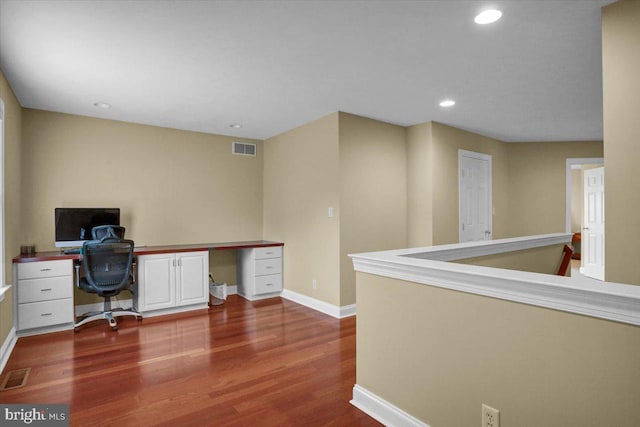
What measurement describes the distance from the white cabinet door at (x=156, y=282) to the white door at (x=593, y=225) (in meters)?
7.16

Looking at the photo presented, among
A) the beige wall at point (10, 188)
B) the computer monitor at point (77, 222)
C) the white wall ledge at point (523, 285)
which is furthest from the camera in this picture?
the computer monitor at point (77, 222)

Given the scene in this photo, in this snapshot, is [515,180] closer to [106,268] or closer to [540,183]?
[540,183]

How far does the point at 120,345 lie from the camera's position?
10.9 feet

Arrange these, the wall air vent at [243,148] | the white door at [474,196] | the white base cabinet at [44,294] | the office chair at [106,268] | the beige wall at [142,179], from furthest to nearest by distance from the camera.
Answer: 1. the wall air vent at [243,148]
2. the white door at [474,196]
3. the beige wall at [142,179]
4. the office chair at [106,268]
5. the white base cabinet at [44,294]

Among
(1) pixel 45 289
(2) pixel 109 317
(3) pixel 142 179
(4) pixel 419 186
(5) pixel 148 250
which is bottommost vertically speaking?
(2) pixel 109 317

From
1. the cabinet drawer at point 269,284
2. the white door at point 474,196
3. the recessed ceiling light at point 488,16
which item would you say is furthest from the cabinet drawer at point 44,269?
the white door at point 474,196

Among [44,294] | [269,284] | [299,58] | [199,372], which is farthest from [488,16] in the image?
[44,294]

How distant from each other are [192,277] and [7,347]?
181 centimetres

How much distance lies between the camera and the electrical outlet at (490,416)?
151 centimetres

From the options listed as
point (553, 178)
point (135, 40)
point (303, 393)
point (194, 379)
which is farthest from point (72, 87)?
point (553, 178)

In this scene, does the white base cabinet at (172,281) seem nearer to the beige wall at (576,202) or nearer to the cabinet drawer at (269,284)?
the cabinet drawer at (269,284)

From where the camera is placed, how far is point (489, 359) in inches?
60.9

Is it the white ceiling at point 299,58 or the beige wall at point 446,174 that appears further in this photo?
the beige wall at point 446,174

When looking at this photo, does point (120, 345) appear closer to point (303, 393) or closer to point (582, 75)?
point (303, 393)
